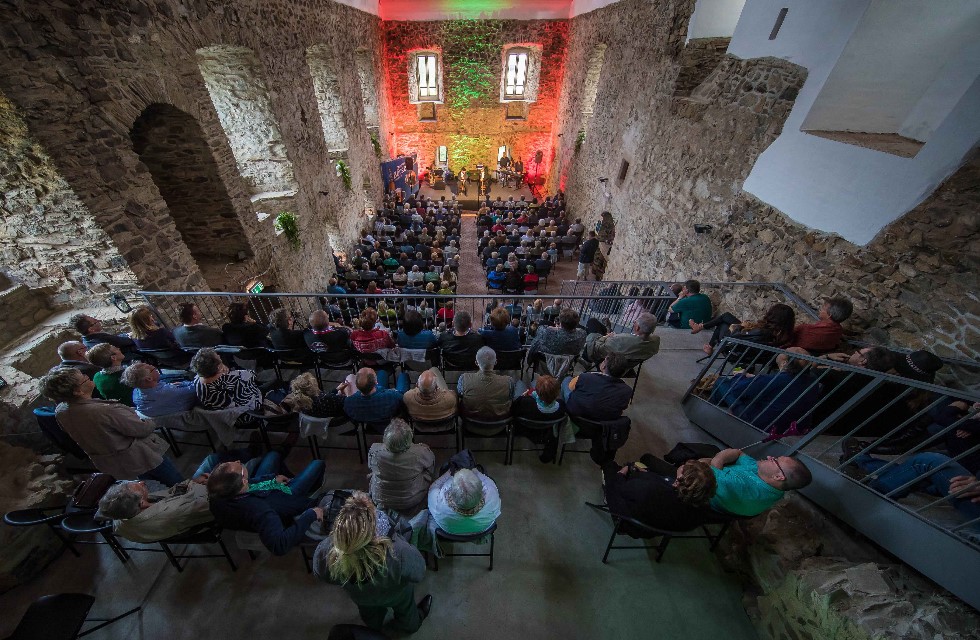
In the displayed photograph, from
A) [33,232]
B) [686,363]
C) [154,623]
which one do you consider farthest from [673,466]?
[33,232]

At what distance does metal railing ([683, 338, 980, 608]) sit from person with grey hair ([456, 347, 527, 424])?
193 cm

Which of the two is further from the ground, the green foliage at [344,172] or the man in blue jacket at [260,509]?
the man in blue jacket at [260,509]

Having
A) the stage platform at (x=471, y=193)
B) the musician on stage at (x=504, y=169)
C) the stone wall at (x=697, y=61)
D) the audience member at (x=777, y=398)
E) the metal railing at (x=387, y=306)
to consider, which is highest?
the stone wall at (x=697, y=61)

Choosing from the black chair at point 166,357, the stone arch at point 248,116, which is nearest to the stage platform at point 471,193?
the stone arch at point 248,116

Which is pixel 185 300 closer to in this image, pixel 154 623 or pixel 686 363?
pixel 154 623

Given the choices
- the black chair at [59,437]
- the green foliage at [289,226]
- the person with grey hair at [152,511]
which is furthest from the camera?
the green foliage at [289,226]

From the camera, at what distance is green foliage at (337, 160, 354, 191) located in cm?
1088

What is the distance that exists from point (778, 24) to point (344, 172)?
393 inches

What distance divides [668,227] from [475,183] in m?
13.6

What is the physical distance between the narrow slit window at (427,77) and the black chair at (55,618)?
63.9 ft

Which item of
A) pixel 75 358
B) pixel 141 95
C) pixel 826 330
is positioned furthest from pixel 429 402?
pixel 141 95

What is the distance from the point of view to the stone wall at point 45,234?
3490mm

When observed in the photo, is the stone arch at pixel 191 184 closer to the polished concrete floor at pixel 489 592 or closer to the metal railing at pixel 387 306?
the metal railing at pixel 387 306

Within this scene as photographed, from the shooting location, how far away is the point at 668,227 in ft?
23.8
